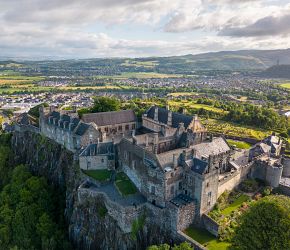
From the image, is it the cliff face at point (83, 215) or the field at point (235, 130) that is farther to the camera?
the field at point (235, 130)

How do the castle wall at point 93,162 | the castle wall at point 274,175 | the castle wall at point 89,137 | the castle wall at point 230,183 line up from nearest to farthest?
the castle wall at point 230,183 < the castle wall at point 274,175 < the castle wall at point 93,162 < the castle wall at point 89,137

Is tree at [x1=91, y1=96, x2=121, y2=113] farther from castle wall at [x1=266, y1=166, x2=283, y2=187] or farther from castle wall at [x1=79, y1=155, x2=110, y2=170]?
castle wall at [x1=266, y1=166, x2=283, y2=187]

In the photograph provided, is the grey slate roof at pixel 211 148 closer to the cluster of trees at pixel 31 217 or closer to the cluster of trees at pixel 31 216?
the cluster of trees at pixel 31 216

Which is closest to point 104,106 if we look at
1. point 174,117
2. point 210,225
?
point 174,117

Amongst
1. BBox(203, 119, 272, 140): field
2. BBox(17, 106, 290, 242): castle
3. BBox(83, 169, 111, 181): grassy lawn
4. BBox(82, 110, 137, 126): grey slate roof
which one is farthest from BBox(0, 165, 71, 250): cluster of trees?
BBox(203, 119, 272, 140): field

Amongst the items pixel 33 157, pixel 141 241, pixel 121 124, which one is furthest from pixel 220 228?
pixel 33 157

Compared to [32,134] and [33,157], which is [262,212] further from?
[32,134]

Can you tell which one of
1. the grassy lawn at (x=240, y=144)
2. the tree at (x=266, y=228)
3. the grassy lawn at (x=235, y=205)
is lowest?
the grassy lawn at (x=235, y=205)

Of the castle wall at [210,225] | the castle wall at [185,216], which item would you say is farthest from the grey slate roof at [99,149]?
the castle wall at [210,225]
